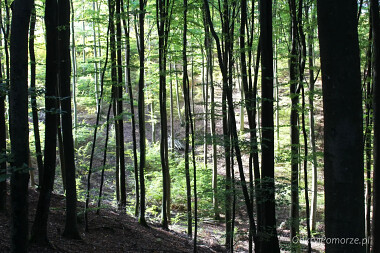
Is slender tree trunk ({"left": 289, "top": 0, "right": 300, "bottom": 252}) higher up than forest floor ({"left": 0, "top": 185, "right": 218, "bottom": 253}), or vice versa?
slender tree trunk ({"left": 289, "top": 0, "right": 300, "bottom": 252})

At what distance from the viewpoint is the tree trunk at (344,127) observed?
2283mm

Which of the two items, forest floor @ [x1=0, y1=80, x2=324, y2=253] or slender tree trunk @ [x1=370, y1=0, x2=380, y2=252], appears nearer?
slender tree trunk @ [x1=370, y1=0, x2=380, y2=252]

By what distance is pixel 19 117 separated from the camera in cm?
374

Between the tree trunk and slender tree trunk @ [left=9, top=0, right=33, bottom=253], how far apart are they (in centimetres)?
342

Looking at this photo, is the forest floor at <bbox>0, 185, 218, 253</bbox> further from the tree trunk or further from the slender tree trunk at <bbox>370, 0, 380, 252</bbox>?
the tree trunk

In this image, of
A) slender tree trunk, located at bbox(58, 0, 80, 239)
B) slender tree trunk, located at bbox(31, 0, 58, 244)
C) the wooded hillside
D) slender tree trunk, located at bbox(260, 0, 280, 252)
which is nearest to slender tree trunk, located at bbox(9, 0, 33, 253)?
the wooded hillside

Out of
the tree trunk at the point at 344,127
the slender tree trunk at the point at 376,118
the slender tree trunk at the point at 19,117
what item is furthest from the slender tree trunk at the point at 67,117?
the slender tree trunk at the point at 376,118

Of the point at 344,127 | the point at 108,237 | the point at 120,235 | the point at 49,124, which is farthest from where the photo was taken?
the point at 120,235

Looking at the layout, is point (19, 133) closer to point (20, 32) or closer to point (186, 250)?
point (20, 32)

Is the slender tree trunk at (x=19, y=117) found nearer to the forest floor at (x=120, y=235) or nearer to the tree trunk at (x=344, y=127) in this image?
the forest floor at (x=120, y=235)

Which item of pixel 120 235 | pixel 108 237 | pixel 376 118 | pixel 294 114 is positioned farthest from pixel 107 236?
pixel 376 118

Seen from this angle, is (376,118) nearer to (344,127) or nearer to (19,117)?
(344,127)

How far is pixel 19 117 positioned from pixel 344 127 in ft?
A: 11.9

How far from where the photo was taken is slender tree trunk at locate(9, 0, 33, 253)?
3.71 meters
